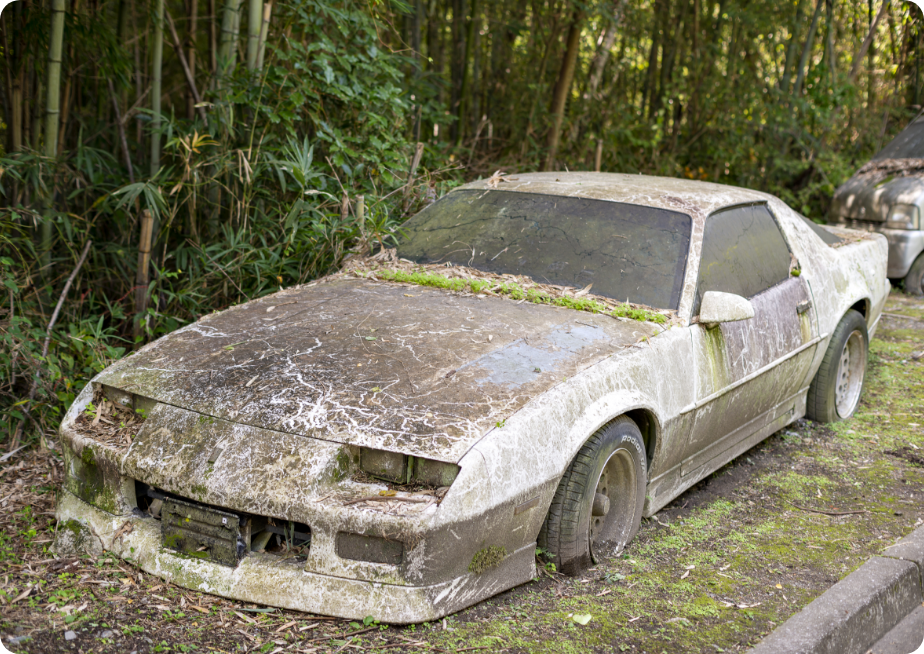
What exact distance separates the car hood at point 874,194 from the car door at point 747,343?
4761 mm

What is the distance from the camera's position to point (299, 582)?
2357 millimetres

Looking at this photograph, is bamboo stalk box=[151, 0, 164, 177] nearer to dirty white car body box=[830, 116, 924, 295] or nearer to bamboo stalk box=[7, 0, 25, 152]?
bamboo stalk box=[7, 0, 25, 152]

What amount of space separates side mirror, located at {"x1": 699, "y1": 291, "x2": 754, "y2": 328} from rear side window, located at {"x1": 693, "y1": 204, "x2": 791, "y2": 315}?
0.08m

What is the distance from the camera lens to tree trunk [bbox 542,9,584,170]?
27.2 feet

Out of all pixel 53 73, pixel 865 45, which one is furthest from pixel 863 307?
pixel 865 45

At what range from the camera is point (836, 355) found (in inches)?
179

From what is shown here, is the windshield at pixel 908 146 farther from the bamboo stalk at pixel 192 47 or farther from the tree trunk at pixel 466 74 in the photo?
the bamboo stalk at pixel 192 47

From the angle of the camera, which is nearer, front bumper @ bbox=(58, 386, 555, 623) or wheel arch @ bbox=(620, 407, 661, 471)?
front bumper @ bbox=(58, 386, 555, 623)

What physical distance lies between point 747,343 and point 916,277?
19.0ft

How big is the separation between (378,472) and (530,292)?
1313 mm

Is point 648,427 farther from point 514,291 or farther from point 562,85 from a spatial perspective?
point 562,85

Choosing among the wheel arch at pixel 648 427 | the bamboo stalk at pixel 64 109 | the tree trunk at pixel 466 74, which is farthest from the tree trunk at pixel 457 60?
the wheel arch at pixel 648 427

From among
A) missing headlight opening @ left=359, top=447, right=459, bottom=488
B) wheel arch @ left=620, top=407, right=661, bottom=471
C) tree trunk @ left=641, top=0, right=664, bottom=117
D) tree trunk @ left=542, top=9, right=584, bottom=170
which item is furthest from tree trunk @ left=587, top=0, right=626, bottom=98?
missing headlight opening @ left=359, top=447, right=459, bottom=488

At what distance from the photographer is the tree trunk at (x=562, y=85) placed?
27.2ft
